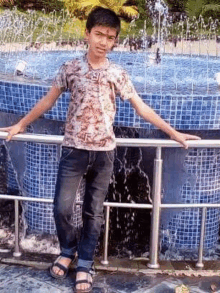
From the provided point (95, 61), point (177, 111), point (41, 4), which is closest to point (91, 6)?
point (41, 4)

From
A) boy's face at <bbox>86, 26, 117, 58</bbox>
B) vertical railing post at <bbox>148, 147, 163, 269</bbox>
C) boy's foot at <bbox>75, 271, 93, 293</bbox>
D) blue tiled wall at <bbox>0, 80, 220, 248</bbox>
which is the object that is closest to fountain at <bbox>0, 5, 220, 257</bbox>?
blue tiled wall at <bbox>0, 80, 220, 248</bbox>

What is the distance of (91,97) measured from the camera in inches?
114

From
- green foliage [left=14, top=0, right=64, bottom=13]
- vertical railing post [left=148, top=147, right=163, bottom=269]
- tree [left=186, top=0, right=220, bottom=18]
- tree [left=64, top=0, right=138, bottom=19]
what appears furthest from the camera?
green foliage [left=14, top=0, right=64, bottom=13]

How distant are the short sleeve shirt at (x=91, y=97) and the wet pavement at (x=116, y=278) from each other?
2.70 feet

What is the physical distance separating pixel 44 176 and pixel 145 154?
1115 mm

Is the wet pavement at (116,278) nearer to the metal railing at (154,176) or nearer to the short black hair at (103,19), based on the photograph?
the metal railing at (154,176)

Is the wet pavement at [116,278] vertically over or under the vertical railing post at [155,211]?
under

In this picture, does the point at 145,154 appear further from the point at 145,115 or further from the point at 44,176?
the point at 145,115

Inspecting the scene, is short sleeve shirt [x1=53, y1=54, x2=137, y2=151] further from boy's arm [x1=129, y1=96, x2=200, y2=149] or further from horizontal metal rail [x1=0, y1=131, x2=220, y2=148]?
horizontal metal rail [x1=0, y1=131, x2=220, y2=148]

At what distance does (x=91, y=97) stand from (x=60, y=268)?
104 cm

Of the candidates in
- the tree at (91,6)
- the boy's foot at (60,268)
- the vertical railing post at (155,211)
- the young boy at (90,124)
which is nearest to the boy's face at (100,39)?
the young boy at (90,124)

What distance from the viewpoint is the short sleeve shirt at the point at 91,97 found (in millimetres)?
2873

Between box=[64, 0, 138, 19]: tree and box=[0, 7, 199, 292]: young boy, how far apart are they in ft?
45.9

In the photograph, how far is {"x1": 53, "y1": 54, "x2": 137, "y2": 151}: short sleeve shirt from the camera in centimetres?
287
